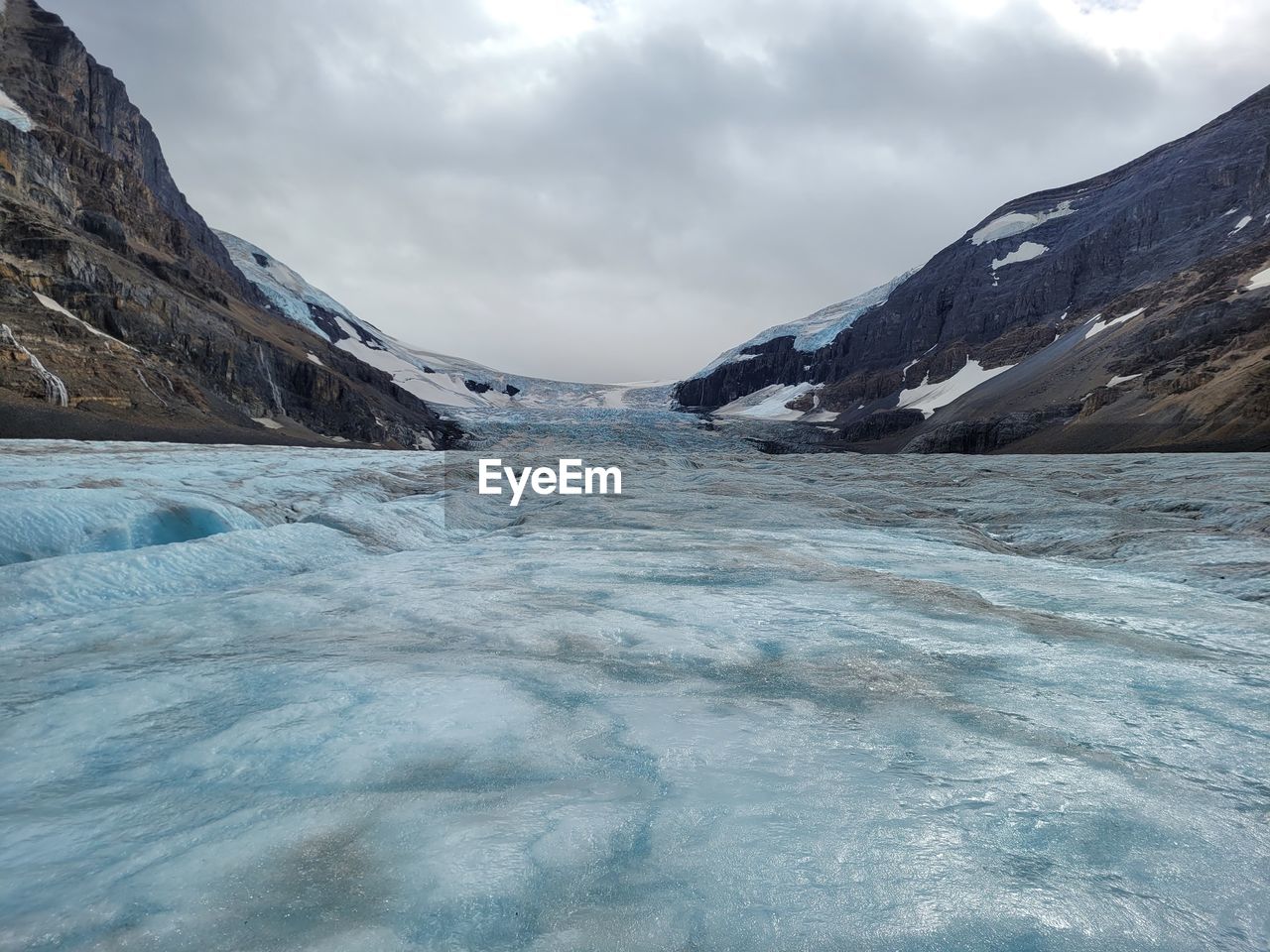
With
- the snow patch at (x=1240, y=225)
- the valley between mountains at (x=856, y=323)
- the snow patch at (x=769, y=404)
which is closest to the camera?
the valley between mountains at (x=856, y=323)

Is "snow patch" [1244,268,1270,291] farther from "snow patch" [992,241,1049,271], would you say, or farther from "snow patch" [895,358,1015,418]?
"snow patch" [992,241,1049,271]

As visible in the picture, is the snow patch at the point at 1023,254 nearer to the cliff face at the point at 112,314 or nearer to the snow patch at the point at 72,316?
the cliff face at the point at 112,314

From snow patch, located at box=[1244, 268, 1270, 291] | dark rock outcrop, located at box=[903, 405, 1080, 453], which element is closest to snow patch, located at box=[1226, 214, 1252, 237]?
snow patch, located at box=[1244, 268, 1270, 291]

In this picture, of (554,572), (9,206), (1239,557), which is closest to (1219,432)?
(1239,557)

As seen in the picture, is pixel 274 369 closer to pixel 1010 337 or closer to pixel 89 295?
pixel 89 295

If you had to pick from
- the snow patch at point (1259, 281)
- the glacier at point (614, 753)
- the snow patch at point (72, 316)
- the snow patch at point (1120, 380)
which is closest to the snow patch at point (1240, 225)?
the snow patch at point (1259, 281)

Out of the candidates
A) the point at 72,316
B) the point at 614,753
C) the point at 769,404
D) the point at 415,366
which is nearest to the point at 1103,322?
the point at 769,404

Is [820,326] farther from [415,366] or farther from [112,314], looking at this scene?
[112,314]
